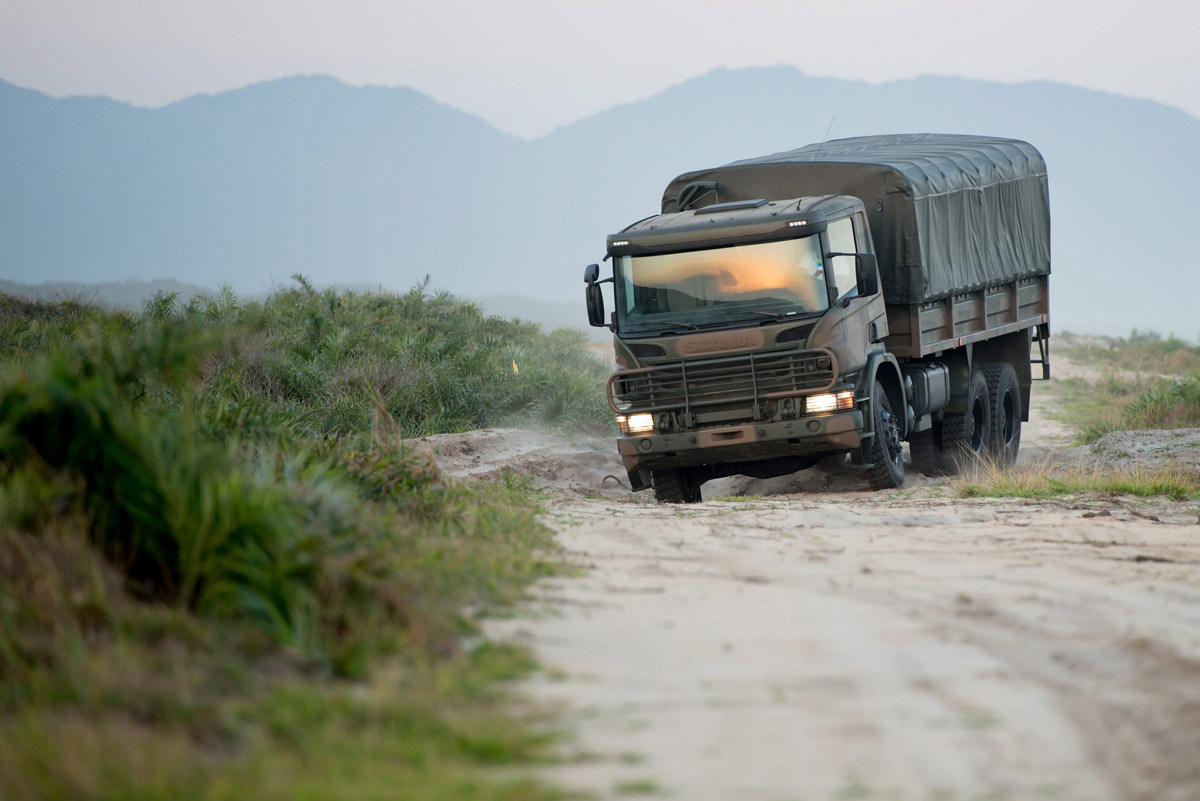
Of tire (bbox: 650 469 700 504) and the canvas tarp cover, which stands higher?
the canvas tarp cover

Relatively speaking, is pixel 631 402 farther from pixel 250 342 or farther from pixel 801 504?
pixel 250 342

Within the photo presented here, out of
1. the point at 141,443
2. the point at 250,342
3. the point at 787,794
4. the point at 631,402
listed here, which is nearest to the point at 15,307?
the point at 250,342

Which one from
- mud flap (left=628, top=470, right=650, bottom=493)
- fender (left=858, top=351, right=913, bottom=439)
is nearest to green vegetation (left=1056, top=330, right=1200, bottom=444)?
fender (left=858, top=351, right=913, bottom=439)

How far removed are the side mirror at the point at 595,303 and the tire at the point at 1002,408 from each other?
615 cm

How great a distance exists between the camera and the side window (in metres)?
11.0

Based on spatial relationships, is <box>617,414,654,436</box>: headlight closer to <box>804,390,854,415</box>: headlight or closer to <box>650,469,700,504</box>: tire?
<box>650,469,700,504</box>: tire

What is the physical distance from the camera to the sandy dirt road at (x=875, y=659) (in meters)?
3.56

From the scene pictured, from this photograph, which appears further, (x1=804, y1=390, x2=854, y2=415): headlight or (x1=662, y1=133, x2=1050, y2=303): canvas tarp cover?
(x1=662, y1=133, x2=1050, y2=303): canvas tarp cover

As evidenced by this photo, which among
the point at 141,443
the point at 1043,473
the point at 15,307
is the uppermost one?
the point at 15,307

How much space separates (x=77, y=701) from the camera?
12.3 feet

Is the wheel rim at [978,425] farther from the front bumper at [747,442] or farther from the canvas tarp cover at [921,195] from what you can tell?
the front bumper at [747,442]

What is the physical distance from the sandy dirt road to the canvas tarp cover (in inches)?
195

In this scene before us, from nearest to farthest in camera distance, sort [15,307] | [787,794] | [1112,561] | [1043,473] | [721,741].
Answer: [787,794]
[721,741]
[1112,561]
[1043,473]
[15,307]

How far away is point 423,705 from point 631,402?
24.7 feet
